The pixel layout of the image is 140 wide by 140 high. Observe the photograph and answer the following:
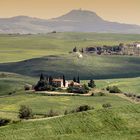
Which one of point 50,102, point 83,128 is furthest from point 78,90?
point 83,128

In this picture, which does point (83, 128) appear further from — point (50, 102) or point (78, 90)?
point (78, 90)

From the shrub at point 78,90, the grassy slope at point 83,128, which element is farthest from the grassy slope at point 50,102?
the grassy slope at point 83,128

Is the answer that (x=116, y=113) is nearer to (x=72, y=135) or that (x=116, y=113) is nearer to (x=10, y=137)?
(x=72, y=135)

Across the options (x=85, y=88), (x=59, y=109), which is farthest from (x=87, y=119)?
(x=85, y=88)

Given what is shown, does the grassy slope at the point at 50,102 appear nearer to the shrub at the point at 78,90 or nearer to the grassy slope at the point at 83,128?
the shrub at the point at 78,90

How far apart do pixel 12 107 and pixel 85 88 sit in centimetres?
4369

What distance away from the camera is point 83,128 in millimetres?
76750

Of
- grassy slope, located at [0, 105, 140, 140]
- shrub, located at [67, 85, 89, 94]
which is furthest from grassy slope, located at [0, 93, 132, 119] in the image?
grassy slope, located at [0, 105, 140, 140]

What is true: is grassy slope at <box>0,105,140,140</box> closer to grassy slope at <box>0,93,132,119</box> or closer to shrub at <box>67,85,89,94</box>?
grassy slope at <box>0,93,132,119</box>

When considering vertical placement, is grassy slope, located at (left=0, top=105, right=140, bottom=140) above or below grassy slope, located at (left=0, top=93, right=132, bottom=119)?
above

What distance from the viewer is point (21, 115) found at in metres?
130

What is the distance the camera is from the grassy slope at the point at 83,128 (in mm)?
72438

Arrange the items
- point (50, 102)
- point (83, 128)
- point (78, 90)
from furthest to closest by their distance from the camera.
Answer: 1. point (78, 90)
2. point (50, 102)
3. point (83, 128)

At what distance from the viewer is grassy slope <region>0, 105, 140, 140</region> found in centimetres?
7244
